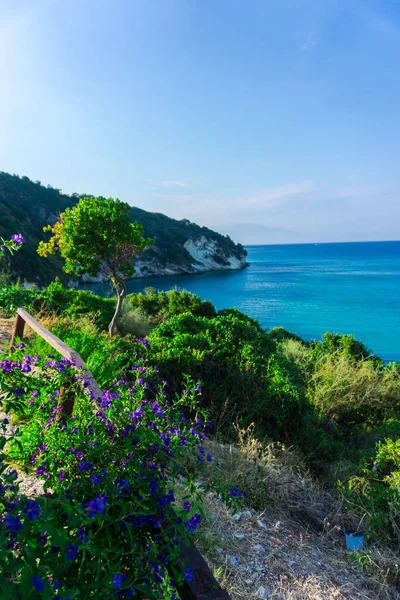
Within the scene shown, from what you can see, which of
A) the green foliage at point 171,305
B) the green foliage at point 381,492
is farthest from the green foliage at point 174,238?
the green foliage at point 381,492

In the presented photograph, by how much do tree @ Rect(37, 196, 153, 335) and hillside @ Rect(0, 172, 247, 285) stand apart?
83.4ft

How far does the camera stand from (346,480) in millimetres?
4602

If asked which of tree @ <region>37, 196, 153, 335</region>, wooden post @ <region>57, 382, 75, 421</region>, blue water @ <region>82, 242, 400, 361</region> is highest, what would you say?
tree @ <region>37, 196, 153, 335</region>

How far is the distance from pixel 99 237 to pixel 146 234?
64.6m

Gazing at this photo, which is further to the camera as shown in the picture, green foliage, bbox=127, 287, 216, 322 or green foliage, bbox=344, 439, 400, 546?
green foliage, bbox=127, 287, 216, 322

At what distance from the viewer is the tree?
33.5 ft

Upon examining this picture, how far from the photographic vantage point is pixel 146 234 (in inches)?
2901

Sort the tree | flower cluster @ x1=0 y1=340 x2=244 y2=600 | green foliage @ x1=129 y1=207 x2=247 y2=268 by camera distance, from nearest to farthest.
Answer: flower cluster @ x1=0 y1=340 x2=244 y2=600, the tree, green foliage @ x1=129 y1=207 x2=247 y2=268

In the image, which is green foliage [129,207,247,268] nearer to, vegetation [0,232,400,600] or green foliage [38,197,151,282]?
green foliage [38,197,151,282]

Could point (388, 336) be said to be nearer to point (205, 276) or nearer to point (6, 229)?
point (6, 229)

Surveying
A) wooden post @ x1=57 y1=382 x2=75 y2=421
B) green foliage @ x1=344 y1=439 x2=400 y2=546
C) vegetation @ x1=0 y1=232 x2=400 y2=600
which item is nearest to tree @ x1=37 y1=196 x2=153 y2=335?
vegetation @ x1=0 y1=232 x2=400 y2=600

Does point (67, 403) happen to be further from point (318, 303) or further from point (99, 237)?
point (318, 303)

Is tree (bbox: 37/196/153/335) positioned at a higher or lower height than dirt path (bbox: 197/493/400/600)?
higher

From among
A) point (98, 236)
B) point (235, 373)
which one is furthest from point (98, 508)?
point (98, 236)
